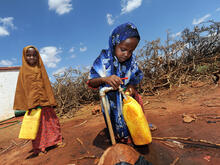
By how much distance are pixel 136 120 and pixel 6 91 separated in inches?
392

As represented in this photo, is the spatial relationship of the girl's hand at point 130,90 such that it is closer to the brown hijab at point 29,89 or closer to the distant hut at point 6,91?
the brown hijab at point 29,89

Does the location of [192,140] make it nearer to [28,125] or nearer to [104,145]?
[104,145]

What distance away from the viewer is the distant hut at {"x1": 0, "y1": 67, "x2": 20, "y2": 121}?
8280mm

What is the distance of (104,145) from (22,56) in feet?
6.72

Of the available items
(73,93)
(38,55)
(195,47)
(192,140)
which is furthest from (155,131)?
(195,47)

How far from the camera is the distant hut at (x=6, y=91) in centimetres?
828

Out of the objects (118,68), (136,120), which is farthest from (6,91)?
(136,120)

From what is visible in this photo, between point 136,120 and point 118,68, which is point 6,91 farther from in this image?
point 136,120

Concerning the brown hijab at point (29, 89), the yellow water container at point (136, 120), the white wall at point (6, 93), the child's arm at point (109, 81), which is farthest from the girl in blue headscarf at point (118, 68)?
the white wall at point (6, 93)

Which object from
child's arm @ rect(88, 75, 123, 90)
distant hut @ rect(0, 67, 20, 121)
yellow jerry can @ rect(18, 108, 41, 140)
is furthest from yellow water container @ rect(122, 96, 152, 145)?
distant hut @ rect(0, 67, 20, 121)

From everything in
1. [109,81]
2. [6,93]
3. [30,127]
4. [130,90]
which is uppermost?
[6,93]

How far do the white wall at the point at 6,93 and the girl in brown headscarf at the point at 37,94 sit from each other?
790 cm

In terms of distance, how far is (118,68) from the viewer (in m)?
1.66

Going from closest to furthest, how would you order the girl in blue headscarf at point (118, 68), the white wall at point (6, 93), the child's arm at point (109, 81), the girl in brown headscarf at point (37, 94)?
the child's arm at point (109, 81) < the girl in blue headscarf at point (118, 68) < the girl in brown headscarf at point (37, 94) < the white wall at point (6, 93)
